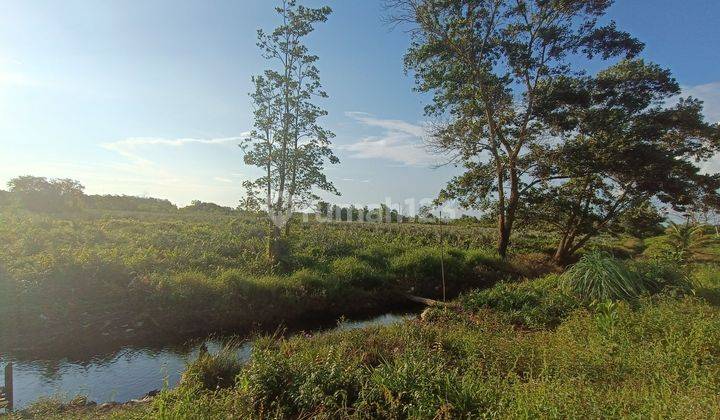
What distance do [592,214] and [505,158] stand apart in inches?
190

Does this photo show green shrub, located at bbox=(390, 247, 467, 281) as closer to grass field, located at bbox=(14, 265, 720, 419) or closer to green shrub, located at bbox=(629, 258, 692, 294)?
green shrub, located at bbox=(629, 258, 692, 294)

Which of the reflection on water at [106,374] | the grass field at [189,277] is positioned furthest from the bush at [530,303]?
the reflection on water at [106,374]

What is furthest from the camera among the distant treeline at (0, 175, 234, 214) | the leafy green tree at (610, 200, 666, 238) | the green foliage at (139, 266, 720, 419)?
the distant treeline at (0, 175, 234, 214)

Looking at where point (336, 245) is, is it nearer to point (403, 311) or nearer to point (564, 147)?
point (403, 311)

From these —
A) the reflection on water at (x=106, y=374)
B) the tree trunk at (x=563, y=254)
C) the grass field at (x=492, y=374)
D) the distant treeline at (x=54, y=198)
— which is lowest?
the reflection on water at (x=106, y=374)

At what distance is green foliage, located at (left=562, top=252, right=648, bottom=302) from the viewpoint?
25.2 feet

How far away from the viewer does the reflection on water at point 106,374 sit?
651cm

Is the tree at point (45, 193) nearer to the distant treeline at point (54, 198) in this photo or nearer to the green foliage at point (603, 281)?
the distant treeline at point (54, 198)

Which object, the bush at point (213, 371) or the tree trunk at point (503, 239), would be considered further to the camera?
the tree trunk at point (503, 239)

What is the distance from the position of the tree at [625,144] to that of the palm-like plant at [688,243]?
240 centimetres

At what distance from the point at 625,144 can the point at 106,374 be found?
16.8 m

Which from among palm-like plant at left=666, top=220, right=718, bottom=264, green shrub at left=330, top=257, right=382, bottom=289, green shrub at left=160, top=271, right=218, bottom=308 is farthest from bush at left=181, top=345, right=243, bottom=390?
palm-like plant at left=666, top=220, right=718, bottom=264

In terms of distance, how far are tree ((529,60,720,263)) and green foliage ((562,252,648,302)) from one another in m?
6.94

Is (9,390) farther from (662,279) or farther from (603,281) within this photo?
(662,279)
